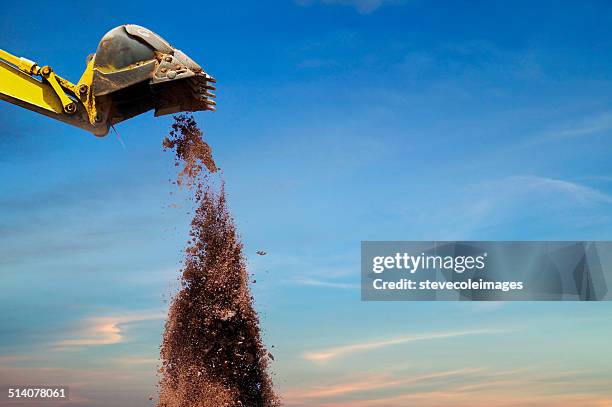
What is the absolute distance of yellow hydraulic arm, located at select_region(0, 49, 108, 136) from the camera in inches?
434

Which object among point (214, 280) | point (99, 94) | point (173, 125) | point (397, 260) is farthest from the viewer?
point (397, 260)

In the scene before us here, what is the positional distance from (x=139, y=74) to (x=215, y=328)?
15.9 ft

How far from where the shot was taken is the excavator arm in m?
11.0

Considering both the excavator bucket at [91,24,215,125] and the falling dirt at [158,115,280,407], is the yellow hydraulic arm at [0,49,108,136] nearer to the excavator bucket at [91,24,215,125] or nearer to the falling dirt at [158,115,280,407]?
the excavator bucket at [91,24,215,125]

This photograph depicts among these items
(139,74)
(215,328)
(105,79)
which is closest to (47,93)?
(105,79)

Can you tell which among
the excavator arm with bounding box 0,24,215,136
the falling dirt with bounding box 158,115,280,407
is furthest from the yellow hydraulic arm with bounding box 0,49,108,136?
the falling dirt with bounding box 158,115,280,407

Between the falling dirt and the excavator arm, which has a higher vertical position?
the excavator arm

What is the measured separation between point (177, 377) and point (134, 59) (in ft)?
19.0

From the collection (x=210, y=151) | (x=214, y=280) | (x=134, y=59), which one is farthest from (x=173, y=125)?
(x=214, y=280)

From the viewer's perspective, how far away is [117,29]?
36.8 feet

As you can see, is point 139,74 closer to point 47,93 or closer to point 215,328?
point 47,93

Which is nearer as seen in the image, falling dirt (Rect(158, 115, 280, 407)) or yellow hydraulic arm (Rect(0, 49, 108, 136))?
yellow hydraulic arm (Rect(0, 49, 108, 136))

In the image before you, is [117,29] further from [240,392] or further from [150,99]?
[240,392]

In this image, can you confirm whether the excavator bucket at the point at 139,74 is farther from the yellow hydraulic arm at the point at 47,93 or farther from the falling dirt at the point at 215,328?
the falling dirt at the point at 215,328
